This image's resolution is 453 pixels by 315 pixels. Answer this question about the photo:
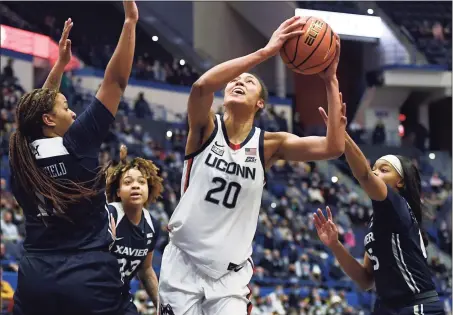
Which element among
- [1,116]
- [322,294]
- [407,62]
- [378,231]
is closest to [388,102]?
[407,62]

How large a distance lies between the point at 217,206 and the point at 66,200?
1.01 m

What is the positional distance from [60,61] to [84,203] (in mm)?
1124

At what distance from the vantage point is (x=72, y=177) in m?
4.04

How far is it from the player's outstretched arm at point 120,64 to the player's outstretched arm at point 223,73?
1.84 ft

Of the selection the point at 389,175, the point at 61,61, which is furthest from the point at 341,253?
the point at 61,61

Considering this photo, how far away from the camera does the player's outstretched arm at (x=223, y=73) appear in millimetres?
4441

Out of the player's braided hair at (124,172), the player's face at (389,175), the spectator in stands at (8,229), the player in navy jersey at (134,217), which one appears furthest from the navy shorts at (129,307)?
the spectator in stands at (8,229)

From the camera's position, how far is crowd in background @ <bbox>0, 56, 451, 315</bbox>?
15.0 meters

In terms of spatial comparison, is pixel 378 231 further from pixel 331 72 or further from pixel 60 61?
pixel 60 61

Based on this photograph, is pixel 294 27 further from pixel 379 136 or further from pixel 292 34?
pixel 379 136

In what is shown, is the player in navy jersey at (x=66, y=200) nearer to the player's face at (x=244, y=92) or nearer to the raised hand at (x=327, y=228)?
the player's face at (x=244, y=92)

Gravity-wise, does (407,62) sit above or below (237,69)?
above

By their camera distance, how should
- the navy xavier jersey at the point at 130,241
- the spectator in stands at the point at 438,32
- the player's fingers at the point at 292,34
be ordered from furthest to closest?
1. the spectator in stands at the point at 438,32
2. the navy xavier jersey at the point at 130,241
3. the player's fingers at the point at 292,34

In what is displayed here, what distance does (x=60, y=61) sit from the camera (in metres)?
4.82
